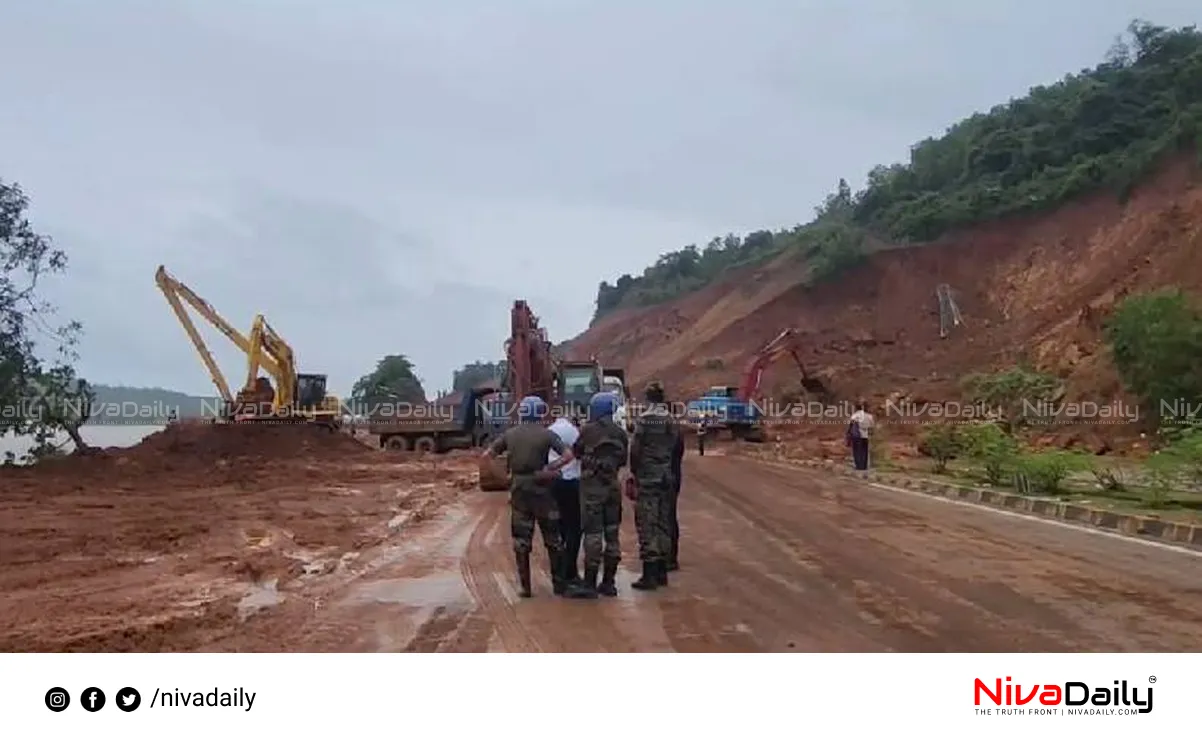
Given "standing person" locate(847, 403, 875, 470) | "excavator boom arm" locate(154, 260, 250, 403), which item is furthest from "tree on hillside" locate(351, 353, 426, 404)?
"standing person" locate(847, 403, 875, 470)

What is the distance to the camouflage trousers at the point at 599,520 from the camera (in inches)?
396

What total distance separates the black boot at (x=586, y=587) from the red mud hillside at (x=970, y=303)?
28276 mm

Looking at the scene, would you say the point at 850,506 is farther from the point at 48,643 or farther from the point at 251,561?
the point at 48,643

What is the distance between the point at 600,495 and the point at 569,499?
46 centimetres

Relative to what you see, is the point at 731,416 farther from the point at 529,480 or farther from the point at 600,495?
the point at 529,480

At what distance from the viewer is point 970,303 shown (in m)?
60.3

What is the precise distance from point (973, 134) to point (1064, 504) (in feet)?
205

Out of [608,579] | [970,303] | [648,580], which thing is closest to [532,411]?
[608,579]

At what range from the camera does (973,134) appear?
75.2m

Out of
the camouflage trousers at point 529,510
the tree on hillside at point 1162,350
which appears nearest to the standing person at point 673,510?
the camouflage trousers at point 529,510

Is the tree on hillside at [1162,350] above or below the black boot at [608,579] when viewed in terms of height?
above
